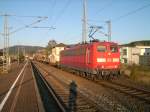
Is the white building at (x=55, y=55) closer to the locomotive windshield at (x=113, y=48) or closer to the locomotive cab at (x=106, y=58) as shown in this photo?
the locomotive windshield at (x=113, y=48)

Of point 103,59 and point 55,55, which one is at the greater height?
point 55,55

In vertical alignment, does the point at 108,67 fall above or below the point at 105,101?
above

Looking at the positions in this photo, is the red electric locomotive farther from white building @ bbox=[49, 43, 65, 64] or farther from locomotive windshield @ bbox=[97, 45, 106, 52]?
white building @ bbox=[49, 43, 65, 64]

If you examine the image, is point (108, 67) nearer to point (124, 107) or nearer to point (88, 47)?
point (88, 47)

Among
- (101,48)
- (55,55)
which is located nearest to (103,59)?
(101,48)

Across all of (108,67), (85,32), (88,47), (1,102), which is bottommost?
(1,102)

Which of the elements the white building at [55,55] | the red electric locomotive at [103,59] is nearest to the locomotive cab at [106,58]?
the red electric locomotive at [103,59]

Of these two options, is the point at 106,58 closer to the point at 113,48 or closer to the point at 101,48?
the point at 101,48

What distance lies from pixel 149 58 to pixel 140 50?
22.1m

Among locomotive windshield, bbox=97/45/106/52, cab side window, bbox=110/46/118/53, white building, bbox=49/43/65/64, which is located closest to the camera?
locomotive windshield, bbox=97/45/106/52

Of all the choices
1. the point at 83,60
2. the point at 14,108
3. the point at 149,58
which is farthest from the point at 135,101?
the point at 149,58

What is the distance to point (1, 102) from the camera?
1348 cm

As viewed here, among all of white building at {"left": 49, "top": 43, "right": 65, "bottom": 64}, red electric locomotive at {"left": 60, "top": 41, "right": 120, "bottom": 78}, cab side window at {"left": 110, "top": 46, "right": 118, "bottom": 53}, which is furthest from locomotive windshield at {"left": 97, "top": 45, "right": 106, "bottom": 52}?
white building at {"left": 49, "top": 43, "right": 65, "bottom": 64}

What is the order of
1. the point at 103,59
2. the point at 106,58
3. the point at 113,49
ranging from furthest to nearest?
1. the point at 113,49
2. the point at 106,58
3. the point at 103,59
